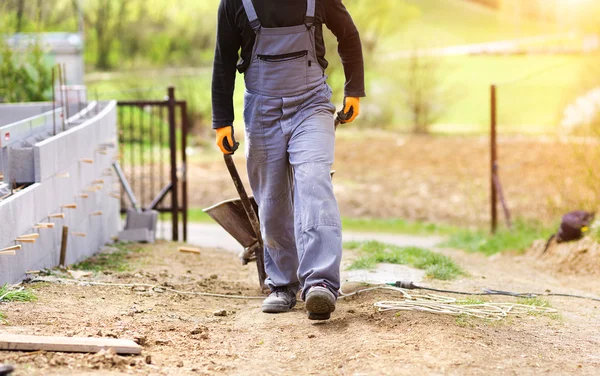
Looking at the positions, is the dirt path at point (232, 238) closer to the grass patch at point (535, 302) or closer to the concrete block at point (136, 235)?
the concrete block at point (136, 235)

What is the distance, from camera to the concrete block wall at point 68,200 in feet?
16.9

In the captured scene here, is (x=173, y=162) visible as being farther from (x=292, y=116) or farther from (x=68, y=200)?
(x=292, y=116)

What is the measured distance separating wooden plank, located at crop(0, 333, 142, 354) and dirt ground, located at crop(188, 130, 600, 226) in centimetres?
650

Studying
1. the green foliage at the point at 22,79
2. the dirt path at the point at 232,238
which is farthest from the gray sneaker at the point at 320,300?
the green foliage at the point at 22,79

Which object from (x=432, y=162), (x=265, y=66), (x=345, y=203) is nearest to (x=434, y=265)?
(x=265, y=66)

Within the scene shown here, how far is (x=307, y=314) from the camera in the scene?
184 inches

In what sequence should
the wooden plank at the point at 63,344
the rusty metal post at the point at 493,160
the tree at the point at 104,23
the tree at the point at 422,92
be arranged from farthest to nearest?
the tree at the point at 104,23
the tree at the point at 422,92
the rusty metal post at the point at 493,160
the wooden plank at the point at 63,344

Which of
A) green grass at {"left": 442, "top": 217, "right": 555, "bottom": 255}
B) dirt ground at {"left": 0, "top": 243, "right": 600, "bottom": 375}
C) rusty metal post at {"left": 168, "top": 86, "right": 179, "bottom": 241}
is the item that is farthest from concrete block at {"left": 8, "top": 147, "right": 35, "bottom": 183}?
green grass at {"left": 442, "top": 217, "right": 555, "bottom": 255}

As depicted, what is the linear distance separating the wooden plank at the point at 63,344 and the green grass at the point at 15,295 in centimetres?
92

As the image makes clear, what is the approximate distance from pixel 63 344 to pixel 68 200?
119 inches

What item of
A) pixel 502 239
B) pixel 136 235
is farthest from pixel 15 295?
pixel 502 239

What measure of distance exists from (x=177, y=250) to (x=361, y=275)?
9.19 feet

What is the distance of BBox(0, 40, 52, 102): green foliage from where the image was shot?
9.19m

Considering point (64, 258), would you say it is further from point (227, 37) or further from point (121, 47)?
point (121, 47)
